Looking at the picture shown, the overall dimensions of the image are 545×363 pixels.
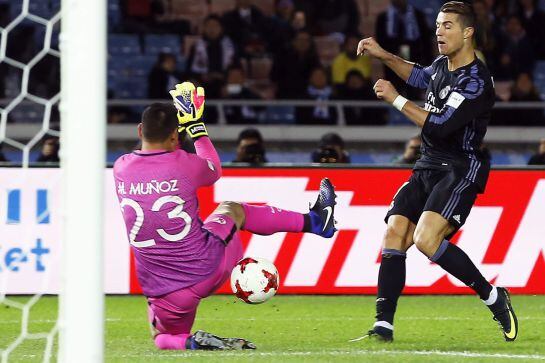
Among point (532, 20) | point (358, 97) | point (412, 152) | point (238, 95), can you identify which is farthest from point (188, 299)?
point (532, 20)

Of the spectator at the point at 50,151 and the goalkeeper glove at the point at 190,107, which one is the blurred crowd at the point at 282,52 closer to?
the spectator at the point at 50,151

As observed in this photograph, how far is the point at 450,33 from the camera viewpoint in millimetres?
7340

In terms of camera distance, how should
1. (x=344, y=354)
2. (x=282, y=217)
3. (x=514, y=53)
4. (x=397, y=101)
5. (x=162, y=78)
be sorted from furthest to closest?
1. (x=514, y=53)
2. (x=162, y=78)
3. (x=282, y=217)
4. (x=397, y=101)
5. (x=344, y=354)

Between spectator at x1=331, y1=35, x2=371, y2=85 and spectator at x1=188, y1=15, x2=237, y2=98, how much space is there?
1284mm

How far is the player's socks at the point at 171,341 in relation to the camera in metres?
6.93

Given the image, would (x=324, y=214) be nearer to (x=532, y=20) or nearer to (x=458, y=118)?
(x=458, y=118)

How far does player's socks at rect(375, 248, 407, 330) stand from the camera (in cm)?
728

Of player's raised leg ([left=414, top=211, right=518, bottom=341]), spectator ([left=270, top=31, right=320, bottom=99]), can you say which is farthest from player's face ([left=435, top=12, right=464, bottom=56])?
spectator ([left=270, top=31, right=320, bottom=99])

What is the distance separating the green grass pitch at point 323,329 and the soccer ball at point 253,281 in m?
0.28

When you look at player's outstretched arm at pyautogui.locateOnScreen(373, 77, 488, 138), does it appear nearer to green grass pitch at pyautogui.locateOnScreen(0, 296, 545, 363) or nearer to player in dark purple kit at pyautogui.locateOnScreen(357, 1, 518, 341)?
player in dark purple kit at pyautogui.locateOnScreen(357, 1, 518, 341)

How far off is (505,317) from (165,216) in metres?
2.08

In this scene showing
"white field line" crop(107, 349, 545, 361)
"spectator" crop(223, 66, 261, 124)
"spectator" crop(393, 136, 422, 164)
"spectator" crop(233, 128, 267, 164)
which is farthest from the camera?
"spectator" crop(223, 66, 261, 124)

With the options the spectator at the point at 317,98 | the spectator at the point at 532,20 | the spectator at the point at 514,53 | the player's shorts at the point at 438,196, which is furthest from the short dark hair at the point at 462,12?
the spectator at the point at 532,20

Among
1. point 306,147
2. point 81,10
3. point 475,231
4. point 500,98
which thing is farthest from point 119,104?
point 81,10
